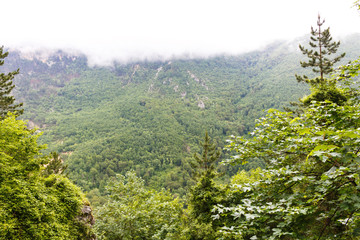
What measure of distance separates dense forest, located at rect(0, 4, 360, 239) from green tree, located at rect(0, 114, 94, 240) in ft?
0.13

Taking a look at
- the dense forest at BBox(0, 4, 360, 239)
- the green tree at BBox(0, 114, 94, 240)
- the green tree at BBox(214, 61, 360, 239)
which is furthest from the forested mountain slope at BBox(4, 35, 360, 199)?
the green tree at BBox(214, 61, 360, 239)

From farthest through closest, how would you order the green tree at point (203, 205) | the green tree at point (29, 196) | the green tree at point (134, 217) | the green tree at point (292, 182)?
the green tree at point (134, 217)
the green tree at point (203, 205)
the green tree at point (29, 196)
the green tree at point (292, 182)

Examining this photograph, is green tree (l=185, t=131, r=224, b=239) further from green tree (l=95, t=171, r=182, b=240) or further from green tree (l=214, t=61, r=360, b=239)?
green tree (l=214, t=61, r=360, b=239)

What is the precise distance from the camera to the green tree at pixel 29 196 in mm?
5977

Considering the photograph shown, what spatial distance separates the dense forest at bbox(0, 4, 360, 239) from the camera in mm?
2900

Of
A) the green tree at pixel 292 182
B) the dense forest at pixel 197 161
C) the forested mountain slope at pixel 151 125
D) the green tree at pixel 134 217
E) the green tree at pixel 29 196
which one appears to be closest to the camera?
the green tree at pixel 292 182

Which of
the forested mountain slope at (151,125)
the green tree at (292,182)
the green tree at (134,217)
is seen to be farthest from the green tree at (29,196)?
the forested mountain slope at (151,125)

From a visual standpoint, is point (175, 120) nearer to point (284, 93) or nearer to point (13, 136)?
point (284, 93)

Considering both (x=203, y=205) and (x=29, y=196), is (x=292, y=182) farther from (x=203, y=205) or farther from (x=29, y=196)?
(x=203, y=205)

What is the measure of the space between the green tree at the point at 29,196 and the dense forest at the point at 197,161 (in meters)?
0.04

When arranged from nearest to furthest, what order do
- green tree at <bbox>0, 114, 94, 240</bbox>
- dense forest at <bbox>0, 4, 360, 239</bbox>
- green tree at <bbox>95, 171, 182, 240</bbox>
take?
dense forest at <bbox>0, 4, 360, 239</bbox>
green tree at <bbox>0, 114, 94, 240</bbox>
green tree at <bbox>95, 171, 182, 240</bbox>

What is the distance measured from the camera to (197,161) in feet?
58.2

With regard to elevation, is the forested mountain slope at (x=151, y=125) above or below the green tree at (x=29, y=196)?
below

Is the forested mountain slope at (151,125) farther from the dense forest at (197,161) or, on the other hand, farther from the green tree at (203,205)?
the green tree at (203,205)
